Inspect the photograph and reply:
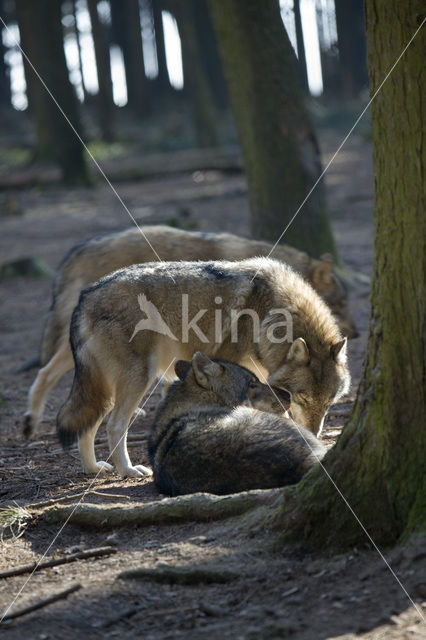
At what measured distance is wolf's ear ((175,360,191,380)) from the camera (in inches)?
218

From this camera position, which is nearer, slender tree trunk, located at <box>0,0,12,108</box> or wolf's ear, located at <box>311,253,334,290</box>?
wolf's ear, located at <box>311,253,334,290</box>

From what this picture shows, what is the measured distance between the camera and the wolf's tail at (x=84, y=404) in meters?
5.29

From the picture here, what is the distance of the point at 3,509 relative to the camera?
4.47 m

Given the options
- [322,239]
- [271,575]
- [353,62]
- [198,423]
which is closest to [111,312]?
[198,423]

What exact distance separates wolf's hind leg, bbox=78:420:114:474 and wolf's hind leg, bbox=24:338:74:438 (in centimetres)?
84

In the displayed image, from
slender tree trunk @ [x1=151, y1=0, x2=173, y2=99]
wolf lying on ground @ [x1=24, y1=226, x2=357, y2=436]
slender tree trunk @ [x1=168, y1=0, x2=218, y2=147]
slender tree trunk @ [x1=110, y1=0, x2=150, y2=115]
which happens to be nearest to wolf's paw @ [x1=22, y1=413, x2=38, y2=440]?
wolf lying on ground @ [x1=24, y1=226, x2=357, y2=436]

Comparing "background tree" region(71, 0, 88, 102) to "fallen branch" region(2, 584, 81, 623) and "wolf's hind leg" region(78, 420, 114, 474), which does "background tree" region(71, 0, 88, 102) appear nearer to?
"wolf's hind leg" region(78, 420, 114, 474)

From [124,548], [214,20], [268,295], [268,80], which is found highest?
[214,20]

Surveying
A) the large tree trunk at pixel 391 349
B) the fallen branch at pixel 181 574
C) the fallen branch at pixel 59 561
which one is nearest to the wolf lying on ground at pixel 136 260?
the fallen branch at pixel 59 561

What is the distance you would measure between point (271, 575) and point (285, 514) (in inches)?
14.7

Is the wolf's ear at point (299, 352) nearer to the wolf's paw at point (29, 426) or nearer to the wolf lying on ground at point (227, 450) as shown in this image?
the wolf lying on ground at point (227, 450)

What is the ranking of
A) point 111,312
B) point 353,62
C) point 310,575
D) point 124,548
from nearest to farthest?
point 310,575 < point 124,548 < point 111,312 < point 353,62

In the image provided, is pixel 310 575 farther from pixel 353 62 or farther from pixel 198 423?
pixel 353 62

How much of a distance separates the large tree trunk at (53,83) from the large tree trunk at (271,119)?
13331mm
